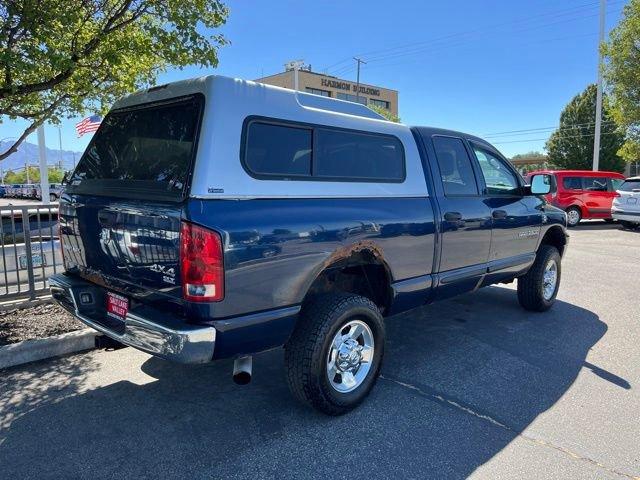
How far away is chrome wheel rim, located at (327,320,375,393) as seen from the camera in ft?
10.8

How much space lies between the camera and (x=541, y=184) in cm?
512

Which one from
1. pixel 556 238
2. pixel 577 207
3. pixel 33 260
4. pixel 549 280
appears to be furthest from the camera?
pixel 577 207

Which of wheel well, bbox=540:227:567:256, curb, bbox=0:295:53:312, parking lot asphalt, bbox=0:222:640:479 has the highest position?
wheel well, bbox=540:227:567:256

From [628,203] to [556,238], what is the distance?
36.7 ft

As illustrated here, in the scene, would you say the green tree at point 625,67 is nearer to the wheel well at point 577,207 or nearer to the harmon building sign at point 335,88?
the wheel well at point 577,207

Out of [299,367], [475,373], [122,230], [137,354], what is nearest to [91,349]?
[137,354]

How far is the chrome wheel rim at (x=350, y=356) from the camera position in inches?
129

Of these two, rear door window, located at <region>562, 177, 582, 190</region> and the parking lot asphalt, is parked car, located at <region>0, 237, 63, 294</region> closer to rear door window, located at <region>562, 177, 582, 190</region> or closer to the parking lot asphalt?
the parking lot asphalt

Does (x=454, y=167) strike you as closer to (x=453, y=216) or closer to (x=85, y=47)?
(x=453, y=216)

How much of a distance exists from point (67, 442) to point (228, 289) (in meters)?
1.45

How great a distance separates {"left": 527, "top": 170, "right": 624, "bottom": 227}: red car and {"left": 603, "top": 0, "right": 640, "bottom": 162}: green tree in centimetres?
369

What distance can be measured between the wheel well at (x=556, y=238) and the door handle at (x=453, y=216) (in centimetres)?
222

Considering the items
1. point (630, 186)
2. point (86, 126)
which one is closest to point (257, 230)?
point (86, 126)

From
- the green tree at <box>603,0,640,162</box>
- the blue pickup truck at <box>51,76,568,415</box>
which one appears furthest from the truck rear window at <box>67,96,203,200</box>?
the green tree at <box>603,0,640,162</box>
